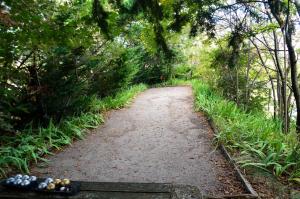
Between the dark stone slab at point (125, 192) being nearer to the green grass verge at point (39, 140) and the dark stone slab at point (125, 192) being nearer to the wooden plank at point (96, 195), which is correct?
the wooden plank at point (96, 195)

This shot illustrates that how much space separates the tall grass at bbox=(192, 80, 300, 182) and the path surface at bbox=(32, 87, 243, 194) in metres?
0.33

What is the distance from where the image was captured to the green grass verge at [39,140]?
5090 mm

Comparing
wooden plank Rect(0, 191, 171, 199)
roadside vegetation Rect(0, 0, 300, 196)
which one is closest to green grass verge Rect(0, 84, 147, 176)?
roadside vegetation Rect(0, 0, 300, 196)

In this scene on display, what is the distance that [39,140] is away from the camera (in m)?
6.08

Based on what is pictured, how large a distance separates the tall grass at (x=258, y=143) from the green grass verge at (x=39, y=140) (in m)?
3.06

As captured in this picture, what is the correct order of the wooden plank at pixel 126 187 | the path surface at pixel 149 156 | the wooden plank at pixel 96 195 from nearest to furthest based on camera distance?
the wooden plank at pixel 96 195 → the wooden plank at pixel 126 187 → the path surface at pixel 149 156

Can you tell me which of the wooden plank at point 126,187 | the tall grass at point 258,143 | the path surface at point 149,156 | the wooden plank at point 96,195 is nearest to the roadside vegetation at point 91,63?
the tall grass at point 258,143

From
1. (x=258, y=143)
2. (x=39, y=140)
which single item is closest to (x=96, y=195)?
(x=39, y=140)

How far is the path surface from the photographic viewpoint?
471 centimetres

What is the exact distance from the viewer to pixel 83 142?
673 cm

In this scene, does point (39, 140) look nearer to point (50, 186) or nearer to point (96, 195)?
point (50, 186)

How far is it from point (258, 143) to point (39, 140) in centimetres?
404

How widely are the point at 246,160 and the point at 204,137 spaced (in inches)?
76.3

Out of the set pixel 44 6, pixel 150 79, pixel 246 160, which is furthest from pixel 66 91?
pixel 150 79
